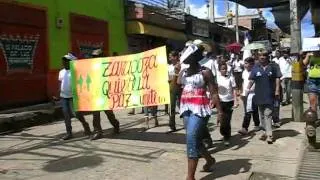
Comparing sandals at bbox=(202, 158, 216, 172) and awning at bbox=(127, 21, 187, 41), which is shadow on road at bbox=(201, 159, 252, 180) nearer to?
sandals at bbox=(202, 158, 216, 172)

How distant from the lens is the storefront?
1472cm

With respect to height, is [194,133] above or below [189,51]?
below

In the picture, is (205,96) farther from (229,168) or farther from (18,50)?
(18,50)

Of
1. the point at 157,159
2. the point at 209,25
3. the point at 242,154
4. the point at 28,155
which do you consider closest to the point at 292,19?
the point at 242,154

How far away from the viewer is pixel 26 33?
15500 millimetres

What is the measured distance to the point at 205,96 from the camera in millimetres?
7090

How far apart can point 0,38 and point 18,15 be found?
0.98m

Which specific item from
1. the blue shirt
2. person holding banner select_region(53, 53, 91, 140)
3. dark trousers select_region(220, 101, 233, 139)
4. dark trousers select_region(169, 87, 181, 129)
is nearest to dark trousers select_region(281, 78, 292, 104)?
dark trousers select_region(169, 87, 181, 129)

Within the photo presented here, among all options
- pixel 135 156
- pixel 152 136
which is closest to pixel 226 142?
pixel 152 136

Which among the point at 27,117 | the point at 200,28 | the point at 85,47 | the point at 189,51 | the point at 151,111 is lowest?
the point at 27,117

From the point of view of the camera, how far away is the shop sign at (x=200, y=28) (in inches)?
1248

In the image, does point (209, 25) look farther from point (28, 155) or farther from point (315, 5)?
point (28, 155)

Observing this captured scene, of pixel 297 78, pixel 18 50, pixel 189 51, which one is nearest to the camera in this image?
pixel 189 51

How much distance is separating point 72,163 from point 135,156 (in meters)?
1.01
